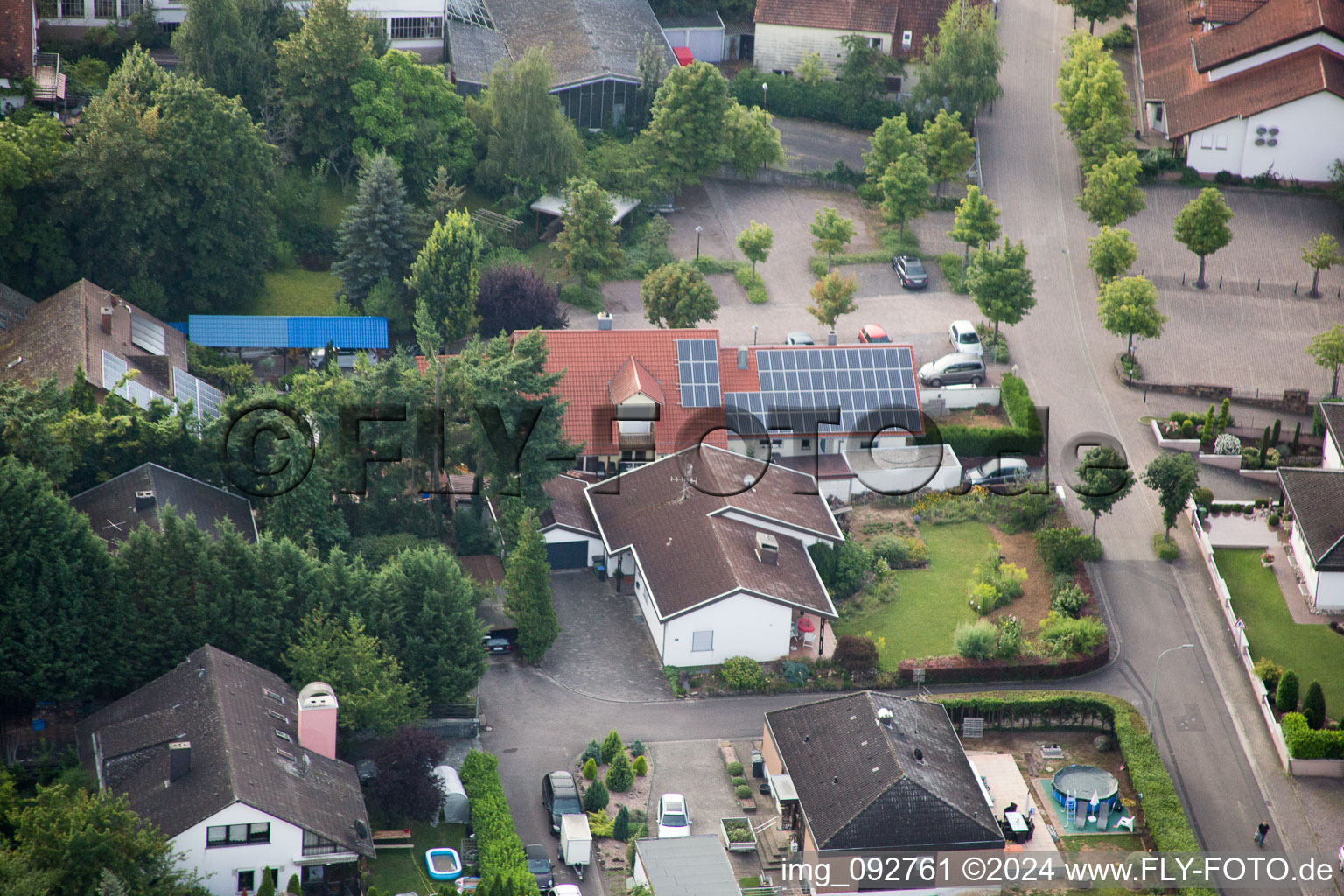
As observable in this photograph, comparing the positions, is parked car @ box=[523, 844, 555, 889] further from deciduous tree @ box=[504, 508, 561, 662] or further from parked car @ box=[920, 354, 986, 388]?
parked car @ box=[920, 354, 986, 388]

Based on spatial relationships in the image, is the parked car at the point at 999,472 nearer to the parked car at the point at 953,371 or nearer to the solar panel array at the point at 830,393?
the solar panel array at the point at 830,393

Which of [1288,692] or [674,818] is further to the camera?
[1288,692]

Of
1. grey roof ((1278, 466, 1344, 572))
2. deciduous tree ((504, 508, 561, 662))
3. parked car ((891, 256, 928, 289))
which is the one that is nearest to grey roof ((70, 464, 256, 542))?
deciduous tree ((504, 508, 561, 662))

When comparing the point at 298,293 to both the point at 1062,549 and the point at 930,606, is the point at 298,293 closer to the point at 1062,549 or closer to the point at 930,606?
the point at 930,606

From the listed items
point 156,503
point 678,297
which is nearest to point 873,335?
point 678,297

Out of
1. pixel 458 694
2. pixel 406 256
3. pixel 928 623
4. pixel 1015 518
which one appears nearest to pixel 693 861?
pixel 458 694

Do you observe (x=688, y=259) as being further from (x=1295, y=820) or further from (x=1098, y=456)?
(x=1295, y=820)
